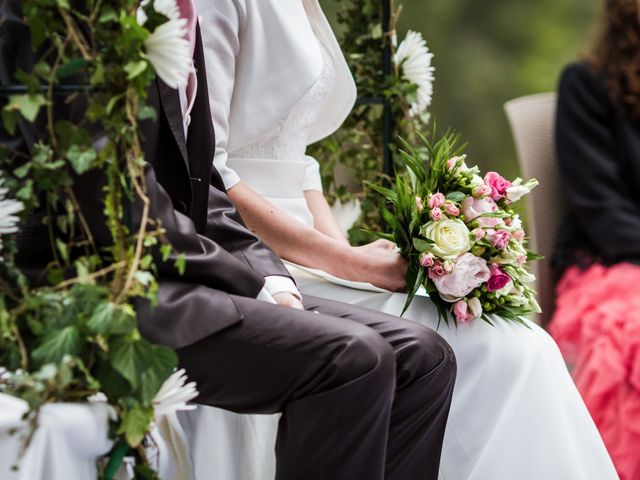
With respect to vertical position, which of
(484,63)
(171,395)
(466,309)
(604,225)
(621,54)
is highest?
(621,54)

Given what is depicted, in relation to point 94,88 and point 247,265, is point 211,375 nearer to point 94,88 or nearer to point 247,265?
point 247,265

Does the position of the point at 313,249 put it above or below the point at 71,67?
below

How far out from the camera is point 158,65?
147 cm

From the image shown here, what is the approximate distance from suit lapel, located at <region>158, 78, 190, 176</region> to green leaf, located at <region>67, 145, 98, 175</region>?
0.26 meters

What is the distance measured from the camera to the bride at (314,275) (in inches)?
79.4

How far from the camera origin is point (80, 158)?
1.45 metres

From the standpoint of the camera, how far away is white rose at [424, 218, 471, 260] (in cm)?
201

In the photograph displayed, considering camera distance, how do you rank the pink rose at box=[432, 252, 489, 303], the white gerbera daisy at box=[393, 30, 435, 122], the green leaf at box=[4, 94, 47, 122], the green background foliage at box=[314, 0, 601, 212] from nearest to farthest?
1. the green leaf at box=[4, 94, 47, 122]
2. the pink rose at box=[432, 252, 489, 303]
3. the white gerbera daisy at box=[393, 30, 435, 122]
4. the green background foliage at box=[314, 0, 601, 212]

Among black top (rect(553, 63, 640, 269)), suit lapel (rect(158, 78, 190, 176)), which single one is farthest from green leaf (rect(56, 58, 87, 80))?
black top (rect(553, 63, 640, 269))

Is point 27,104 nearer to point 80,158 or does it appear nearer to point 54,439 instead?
point 80,158

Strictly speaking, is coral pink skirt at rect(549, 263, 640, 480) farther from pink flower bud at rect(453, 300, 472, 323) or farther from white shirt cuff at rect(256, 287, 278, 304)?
white shirt cuff at rect(256, 287, 278, 304)

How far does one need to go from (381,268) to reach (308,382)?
509 mm

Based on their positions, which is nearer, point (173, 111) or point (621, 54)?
point (173, 111)

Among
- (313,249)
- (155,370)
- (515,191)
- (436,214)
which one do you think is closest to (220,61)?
(313,249)
